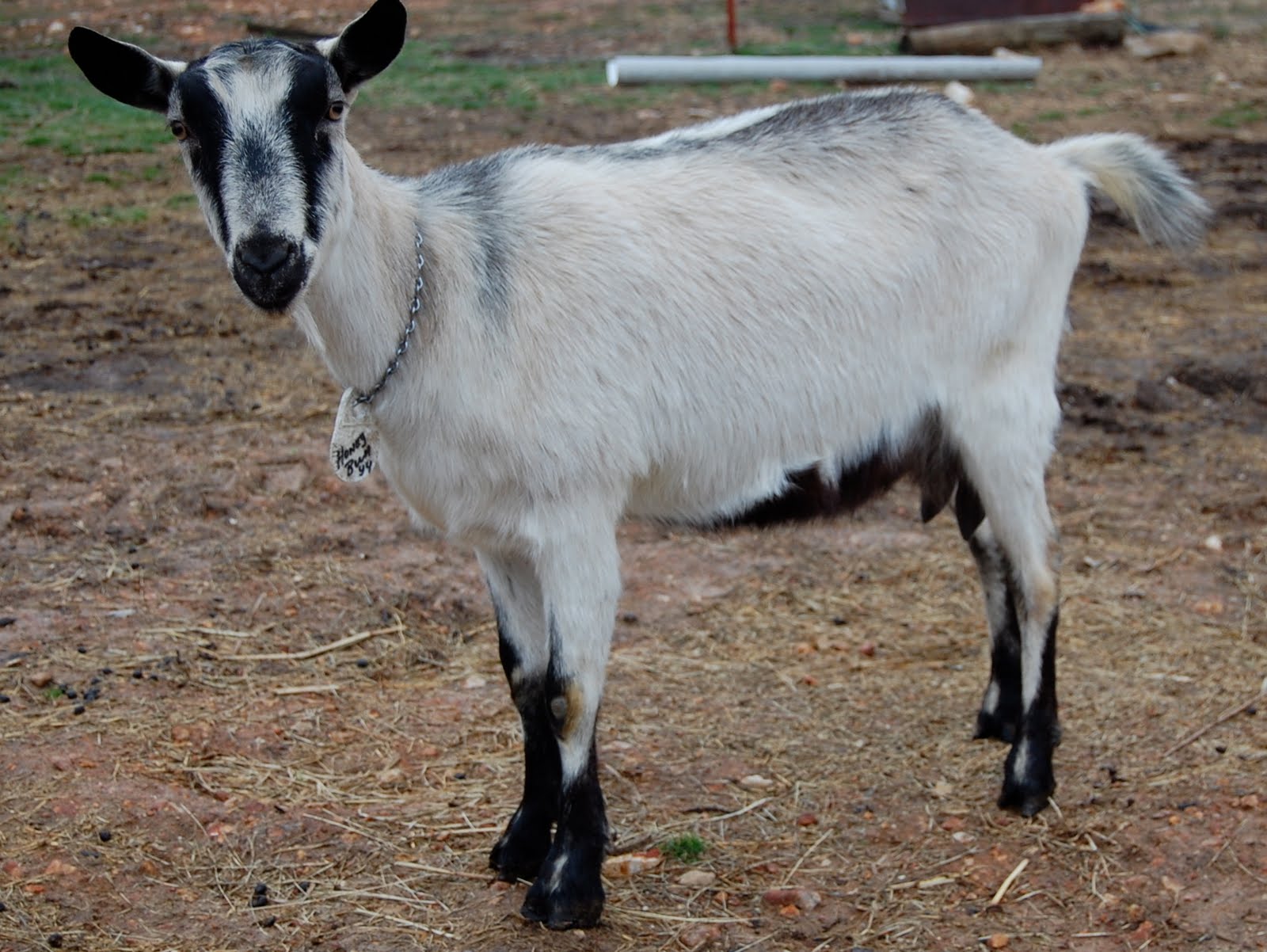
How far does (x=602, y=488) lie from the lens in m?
3.76

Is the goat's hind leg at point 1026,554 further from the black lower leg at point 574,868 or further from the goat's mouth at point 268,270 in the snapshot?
the goat's mouth at point 268,270

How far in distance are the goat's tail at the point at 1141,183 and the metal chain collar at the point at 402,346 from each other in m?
2.13

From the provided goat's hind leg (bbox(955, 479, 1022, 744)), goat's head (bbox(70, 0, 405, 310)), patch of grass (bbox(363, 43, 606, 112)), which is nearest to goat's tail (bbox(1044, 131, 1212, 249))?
goat's hind leg (bbox(955, 479, 1022, 744))

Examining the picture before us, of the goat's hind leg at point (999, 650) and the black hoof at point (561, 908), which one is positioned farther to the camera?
the goat's hind leg at point (999, 650)

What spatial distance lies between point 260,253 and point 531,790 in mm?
1652

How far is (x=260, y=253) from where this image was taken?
127 inches

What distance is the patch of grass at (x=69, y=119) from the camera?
11.1m

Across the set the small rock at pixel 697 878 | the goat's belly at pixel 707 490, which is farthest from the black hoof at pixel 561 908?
the goat's belly at pixel 707 490

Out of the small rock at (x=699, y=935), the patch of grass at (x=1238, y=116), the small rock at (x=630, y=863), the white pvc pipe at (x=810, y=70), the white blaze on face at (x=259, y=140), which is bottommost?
the small rock at (x=630, y=863)

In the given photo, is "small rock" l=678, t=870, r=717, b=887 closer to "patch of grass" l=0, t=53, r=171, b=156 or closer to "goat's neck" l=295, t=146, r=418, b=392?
"goat's neck" l=295, t=146, r=418, b=392

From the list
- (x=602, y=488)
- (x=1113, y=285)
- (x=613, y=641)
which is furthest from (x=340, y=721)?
(x=1113, y=285)

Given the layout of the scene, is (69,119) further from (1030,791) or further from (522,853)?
(1030,791)

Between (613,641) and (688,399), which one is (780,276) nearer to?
(688,399)

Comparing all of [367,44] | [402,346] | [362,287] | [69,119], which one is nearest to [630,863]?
[402,346]
